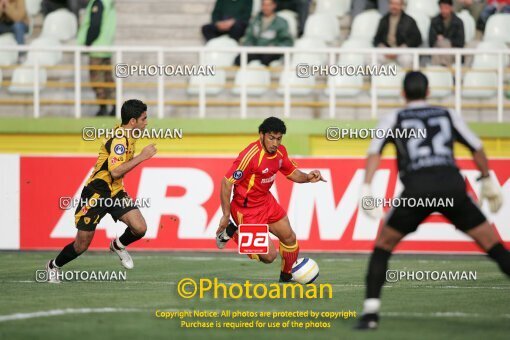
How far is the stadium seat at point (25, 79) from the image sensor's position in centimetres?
1962

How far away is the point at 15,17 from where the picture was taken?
21.3 metres

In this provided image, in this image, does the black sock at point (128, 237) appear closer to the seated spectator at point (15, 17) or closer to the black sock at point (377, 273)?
the black sock at point (377, 273)

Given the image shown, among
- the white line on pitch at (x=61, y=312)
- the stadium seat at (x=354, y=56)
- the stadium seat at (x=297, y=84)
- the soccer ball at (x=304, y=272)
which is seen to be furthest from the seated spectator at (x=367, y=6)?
the white line on pitch at (x=61, y=312)

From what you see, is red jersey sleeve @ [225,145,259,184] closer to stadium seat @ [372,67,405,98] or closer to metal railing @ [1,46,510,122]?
metal railing @ [1,46,510,122]

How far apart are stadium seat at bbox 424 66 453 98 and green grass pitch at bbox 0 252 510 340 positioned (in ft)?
12.0

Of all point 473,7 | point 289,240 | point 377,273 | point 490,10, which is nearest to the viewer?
point 377,273

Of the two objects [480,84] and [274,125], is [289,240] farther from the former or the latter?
[480,84]

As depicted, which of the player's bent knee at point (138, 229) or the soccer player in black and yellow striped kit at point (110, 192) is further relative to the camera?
the player's bent knee at point (138, 229)

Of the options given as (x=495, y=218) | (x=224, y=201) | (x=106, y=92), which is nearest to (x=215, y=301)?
(x=224, y=201)

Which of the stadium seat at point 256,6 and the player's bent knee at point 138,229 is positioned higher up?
the stadium seat at point 256,6

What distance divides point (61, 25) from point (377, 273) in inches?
567

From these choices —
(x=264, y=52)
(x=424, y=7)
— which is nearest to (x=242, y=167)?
(x=264, y=52)

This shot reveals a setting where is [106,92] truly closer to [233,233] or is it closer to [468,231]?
[233,233]

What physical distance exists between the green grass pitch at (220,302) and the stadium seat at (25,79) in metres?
4.06
